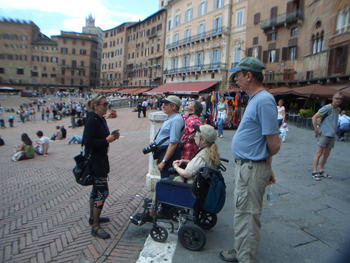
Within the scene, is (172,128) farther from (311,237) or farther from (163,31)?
(163,31)

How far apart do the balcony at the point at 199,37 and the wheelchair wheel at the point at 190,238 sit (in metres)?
30.0

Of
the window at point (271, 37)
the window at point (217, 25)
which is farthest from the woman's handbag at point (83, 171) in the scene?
the window at point (217, 25)

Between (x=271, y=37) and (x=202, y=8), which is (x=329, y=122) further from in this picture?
(x=202, y=8)

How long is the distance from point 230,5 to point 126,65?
107 ft

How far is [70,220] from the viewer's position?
346 centimetres

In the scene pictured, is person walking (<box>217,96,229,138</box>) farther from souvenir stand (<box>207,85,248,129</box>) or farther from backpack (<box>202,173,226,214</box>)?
backpack (<box>202,173,226,214</box>)

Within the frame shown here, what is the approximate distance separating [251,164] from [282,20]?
25.2m

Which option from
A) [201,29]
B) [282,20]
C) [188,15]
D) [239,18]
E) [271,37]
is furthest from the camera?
[188,15]

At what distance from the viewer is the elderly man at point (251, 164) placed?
2.00 m

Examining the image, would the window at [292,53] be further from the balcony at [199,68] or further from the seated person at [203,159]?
the seated person at [203,159]

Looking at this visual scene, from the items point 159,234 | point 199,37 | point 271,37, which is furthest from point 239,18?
point 159,234

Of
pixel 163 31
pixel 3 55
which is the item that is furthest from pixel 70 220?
pixel 3 55

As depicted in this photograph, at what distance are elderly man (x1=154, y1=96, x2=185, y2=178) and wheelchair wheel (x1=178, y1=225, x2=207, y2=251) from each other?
2.57 feet

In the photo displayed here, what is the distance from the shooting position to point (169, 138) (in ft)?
10.4
